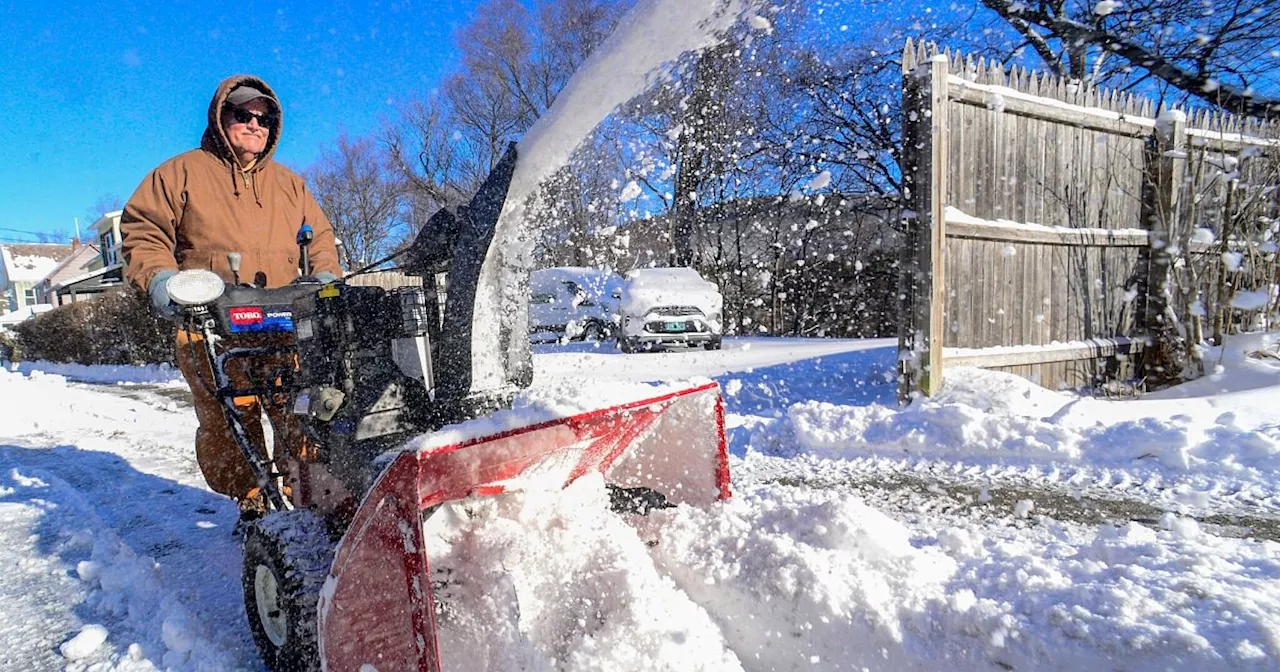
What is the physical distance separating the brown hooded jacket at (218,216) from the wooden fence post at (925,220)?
3.98m

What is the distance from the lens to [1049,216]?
596 cm

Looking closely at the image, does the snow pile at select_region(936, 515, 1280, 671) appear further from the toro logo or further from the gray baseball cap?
the gray baseball cap

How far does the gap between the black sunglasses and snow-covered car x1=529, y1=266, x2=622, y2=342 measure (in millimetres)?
9312

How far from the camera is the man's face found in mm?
2943

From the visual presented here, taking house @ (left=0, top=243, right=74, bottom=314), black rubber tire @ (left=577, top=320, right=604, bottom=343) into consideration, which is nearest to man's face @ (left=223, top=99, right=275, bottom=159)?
black rubber tire @ (left=577, top=320, right=604, bottom=343)

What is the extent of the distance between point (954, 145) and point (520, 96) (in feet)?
35.7

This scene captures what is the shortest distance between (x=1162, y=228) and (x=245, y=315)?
24.2ft

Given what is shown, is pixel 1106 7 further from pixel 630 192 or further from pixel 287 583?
pixel 287 583

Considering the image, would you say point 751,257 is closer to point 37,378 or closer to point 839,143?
point 839,143

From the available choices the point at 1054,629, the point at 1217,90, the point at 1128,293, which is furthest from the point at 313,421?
the point at 1217,90

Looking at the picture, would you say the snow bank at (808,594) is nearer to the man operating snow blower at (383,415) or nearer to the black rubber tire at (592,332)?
the man operating snow blower at (383,415)

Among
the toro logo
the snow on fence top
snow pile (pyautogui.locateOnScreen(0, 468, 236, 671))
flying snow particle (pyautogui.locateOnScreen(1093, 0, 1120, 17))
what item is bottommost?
snow pile (pyautogui.locateOnScreen(0, 468, 236, 671))

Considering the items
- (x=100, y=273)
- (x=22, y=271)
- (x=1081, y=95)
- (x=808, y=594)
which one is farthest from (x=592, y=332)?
(x=22, y=271)

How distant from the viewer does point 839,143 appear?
12.4m
